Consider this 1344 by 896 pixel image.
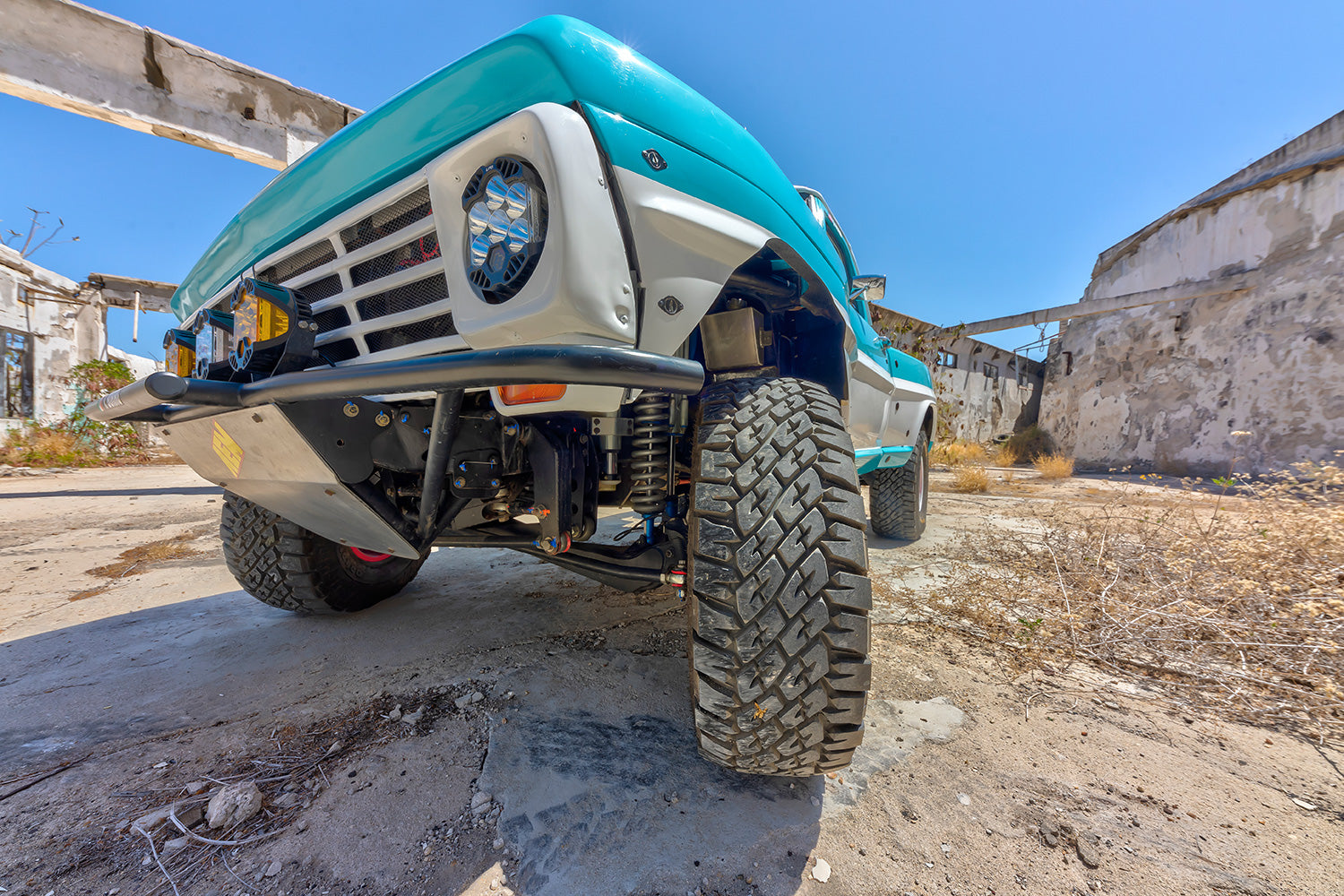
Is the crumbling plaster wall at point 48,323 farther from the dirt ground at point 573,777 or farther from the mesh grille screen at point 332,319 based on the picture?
the mesh grille screen at point 332,319

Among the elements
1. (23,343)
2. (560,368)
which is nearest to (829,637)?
(560,368)

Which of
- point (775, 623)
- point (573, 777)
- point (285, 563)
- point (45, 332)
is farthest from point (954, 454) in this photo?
point (45, 332)

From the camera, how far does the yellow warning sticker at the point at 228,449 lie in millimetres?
1387

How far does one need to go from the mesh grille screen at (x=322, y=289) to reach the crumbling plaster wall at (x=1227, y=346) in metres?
12.3

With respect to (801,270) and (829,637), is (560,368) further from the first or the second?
(801,270)

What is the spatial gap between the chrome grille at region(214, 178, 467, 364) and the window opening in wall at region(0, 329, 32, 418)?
45.7 ft

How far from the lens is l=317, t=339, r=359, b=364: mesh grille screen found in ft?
4.53

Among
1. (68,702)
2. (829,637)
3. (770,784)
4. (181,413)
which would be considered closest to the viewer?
(829,637)

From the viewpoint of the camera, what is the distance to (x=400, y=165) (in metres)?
1.16

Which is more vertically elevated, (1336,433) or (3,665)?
(1336,433)

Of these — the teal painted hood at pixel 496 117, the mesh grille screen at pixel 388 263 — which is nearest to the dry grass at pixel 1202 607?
the teal painted hood at pixel 496 117

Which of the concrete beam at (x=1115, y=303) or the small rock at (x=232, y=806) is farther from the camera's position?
the concrete beam at (x=1115, y=303)

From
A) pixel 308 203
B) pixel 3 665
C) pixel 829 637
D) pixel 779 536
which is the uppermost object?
pixel 308 203

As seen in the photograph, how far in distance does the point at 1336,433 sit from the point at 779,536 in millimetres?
11662
